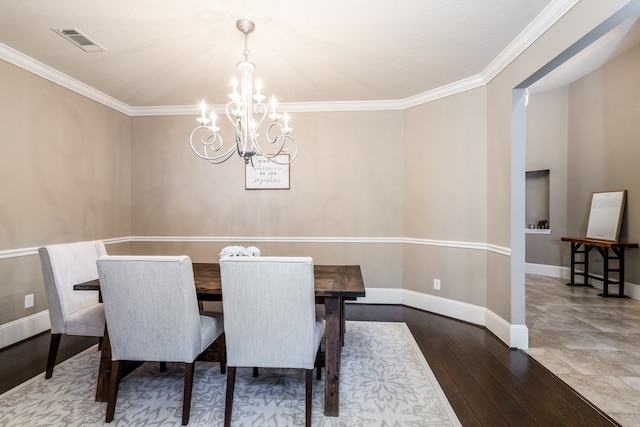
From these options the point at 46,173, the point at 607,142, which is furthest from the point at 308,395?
→ the point at 607,142

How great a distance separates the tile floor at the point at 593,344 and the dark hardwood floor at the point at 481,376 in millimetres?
140

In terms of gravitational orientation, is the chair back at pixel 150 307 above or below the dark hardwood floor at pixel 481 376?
above

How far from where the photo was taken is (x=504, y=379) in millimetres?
2121

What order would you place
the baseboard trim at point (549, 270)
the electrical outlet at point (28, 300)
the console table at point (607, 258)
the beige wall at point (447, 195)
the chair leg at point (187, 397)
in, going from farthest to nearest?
the baseboard trim at point (549, 270), the console table at point (607, 258), the beige wall at point (447, 195), the electrical outlet at point (28, 300), the chair leg at point (187, 397)

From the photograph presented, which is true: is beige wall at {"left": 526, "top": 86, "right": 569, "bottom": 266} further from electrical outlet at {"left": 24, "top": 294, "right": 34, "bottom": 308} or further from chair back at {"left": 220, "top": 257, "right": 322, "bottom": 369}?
electrical outlet at {"left": 24, "top": 294, "right": 34, "bottom": 308}

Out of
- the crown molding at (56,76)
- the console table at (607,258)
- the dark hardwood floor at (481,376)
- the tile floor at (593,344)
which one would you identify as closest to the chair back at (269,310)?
the dark hardwood floor at (481,376)

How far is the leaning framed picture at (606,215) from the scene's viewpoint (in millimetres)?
4273

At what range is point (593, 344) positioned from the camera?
267cm

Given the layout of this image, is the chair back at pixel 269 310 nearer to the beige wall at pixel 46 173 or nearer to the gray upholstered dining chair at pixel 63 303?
the gray upholstered dining chair at pixel 63 303

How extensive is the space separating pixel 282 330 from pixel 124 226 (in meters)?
3.44

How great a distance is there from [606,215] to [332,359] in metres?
5.03

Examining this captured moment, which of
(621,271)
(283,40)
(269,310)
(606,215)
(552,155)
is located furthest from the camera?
(552,155)

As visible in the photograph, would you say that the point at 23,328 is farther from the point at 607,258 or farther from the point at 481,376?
the point at 607,258

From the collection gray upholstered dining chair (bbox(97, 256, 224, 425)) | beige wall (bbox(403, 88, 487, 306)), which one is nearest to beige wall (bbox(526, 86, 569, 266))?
beige wall (bbox(403, 88, 487, 306))
